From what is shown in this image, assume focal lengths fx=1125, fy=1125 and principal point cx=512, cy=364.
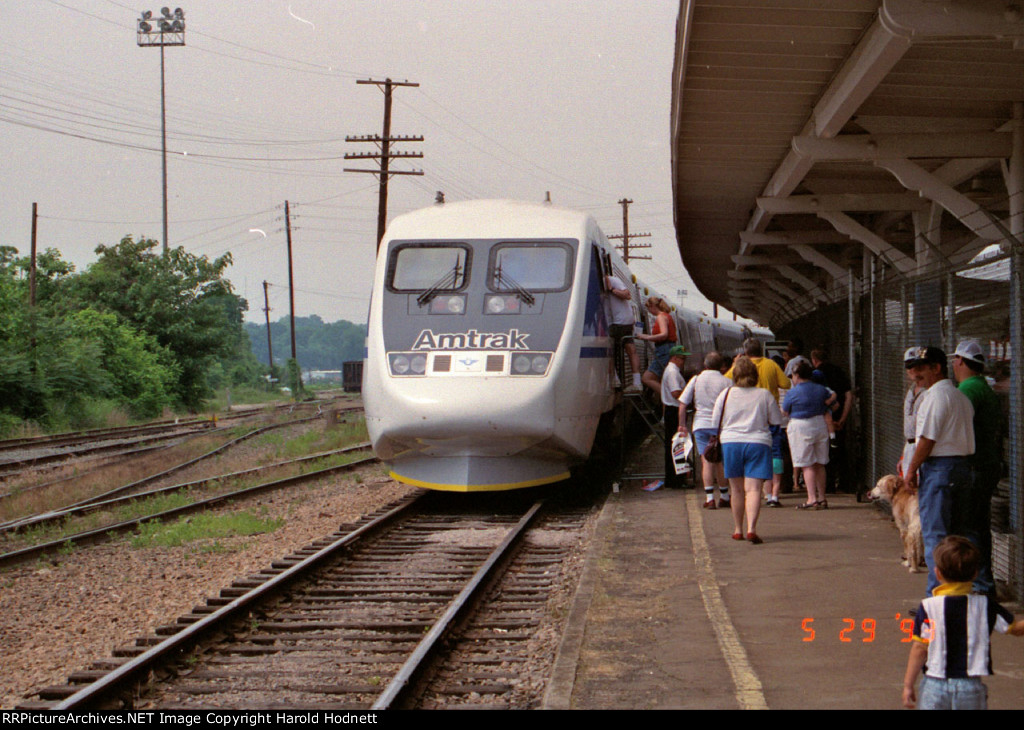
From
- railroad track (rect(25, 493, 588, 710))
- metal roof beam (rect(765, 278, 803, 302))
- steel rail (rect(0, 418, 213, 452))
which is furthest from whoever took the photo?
metal roof beam (rect(765, 278, 803, 302))

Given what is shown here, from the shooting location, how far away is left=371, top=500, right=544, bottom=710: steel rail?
5.24 m

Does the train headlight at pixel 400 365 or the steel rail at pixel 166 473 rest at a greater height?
the train headlight at pixel 400 365

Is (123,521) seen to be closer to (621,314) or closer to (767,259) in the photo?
(621,314)

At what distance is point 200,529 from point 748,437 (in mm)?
5801

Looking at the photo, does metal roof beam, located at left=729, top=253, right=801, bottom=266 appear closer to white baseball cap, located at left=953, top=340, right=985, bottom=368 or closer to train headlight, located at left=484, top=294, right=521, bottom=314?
train headlight, located at left=484, top=294, right=521, bottom=314

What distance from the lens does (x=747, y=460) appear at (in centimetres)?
889

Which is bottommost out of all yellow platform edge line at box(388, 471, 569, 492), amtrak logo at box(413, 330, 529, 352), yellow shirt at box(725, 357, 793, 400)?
yellow platform edge line at box(388, 471, 569, 492)

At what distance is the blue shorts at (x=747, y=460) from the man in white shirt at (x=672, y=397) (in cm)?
321

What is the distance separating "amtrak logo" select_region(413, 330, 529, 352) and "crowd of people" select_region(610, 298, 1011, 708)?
1.75 m

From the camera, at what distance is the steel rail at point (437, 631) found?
5238mm

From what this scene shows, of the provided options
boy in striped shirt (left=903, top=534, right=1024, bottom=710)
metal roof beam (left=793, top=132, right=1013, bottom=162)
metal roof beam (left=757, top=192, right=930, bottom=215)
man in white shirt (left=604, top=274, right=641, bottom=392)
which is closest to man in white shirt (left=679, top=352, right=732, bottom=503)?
man in white shirt (left=604, top=274, right=641, bottom=392)

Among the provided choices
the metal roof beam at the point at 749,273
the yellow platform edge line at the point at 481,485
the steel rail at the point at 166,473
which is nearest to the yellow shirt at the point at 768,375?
the yellow platform edge line at the point at 481,485

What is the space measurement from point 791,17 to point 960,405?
3101mm

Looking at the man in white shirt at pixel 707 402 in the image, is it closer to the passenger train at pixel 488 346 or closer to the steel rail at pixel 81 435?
the passenger train at pixel 488 346
